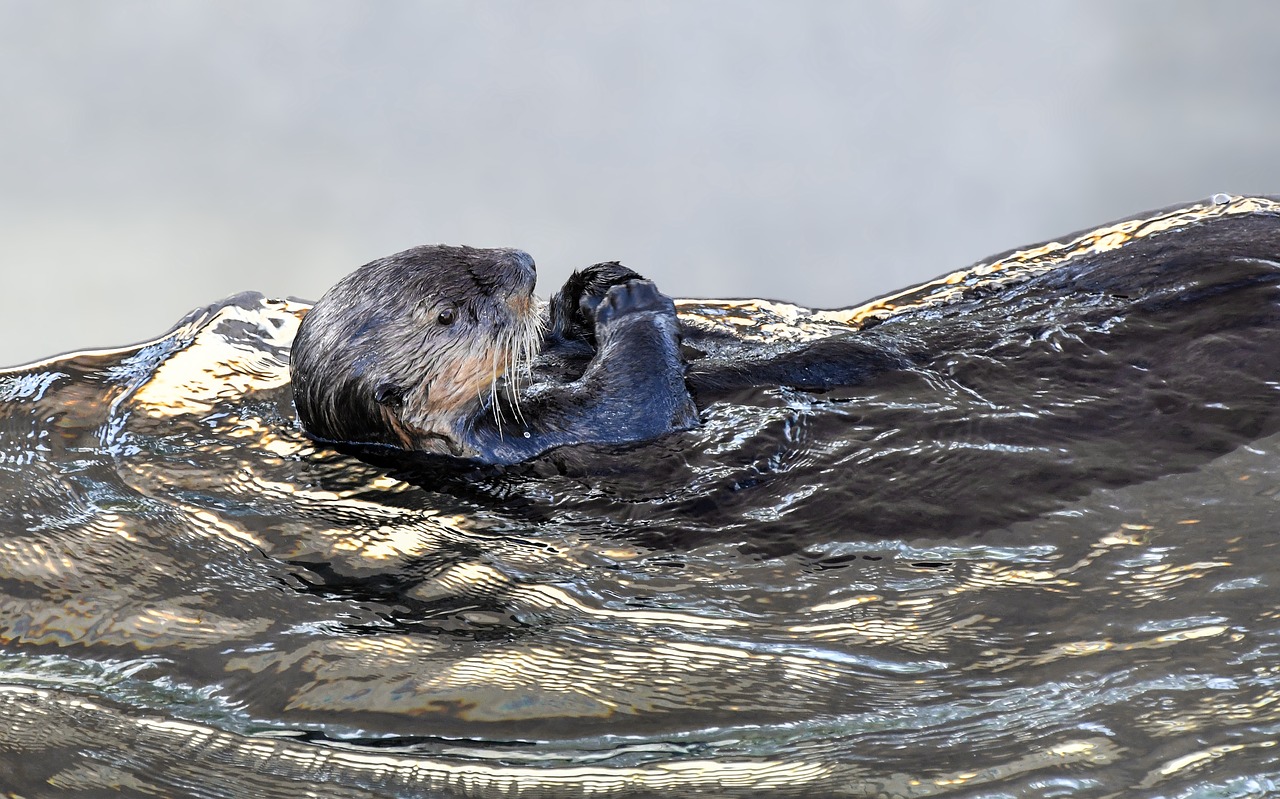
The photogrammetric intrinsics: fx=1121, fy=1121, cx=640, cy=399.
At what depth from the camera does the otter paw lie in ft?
10.1

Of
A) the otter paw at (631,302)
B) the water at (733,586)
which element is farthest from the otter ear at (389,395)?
the otter paw at (631,302)

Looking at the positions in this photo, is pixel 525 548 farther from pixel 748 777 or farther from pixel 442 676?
pixel 748 777

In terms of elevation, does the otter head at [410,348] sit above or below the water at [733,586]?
above

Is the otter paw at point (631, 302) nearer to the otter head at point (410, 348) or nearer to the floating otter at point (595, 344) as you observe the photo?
the floating otter at point (595, 344)

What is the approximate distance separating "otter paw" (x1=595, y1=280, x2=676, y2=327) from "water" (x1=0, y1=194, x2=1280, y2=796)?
16.6 inches

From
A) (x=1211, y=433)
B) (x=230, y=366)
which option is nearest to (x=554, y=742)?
(x=1211, y=433)

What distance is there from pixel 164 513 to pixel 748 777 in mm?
1565

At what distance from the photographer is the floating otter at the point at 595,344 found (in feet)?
8.74

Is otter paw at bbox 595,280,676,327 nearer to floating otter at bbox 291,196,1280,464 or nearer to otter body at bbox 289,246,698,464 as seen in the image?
floating otter at bbox 291,196,1280,464

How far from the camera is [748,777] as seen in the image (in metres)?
1.67

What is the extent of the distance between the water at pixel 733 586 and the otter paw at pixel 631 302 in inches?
16.6

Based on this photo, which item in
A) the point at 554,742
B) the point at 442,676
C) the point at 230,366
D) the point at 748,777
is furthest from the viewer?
the point at 230,366

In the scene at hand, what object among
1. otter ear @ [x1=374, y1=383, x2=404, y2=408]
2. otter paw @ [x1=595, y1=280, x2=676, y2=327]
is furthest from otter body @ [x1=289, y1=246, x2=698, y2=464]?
→ otter paw @ [x1=595, y1=280, x2=676, y2=327]

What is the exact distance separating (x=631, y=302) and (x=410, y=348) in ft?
2.28
